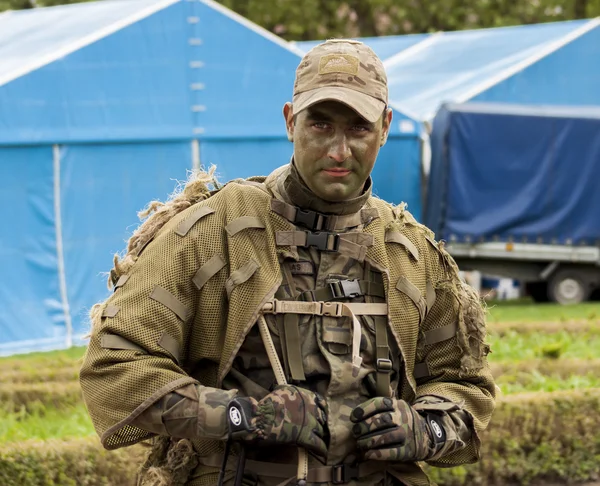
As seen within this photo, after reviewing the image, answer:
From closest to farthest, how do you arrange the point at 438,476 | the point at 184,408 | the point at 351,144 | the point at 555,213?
the point at 184,408
the point at 351,144
the point at 438,476
the point at 555,213

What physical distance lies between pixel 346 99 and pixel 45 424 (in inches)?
185

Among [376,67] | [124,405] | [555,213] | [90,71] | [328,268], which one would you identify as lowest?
[555,213]

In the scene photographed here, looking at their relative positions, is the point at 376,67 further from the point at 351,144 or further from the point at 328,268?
the point at 328,268

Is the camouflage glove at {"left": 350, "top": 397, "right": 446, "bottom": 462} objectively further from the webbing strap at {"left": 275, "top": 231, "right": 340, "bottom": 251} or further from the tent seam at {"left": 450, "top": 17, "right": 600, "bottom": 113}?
the tent seam at {"left": 450, "top": 17, "right": 600, "bottom": 113}

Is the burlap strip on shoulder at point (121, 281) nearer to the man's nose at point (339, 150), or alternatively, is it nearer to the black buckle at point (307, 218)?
the black buckle at point (307, 218)

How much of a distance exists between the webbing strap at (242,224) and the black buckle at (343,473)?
66cm

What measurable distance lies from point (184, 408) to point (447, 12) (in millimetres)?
27792

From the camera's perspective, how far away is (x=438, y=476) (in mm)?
6500

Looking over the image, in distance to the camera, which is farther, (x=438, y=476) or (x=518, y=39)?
(x=518, y=39)

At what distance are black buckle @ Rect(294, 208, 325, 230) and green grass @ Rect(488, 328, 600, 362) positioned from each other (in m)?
6.03

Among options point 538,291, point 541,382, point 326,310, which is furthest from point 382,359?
point 538,291

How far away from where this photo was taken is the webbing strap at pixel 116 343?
107 inches

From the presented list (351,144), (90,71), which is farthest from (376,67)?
(90,71)

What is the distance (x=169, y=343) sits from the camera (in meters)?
2.77
